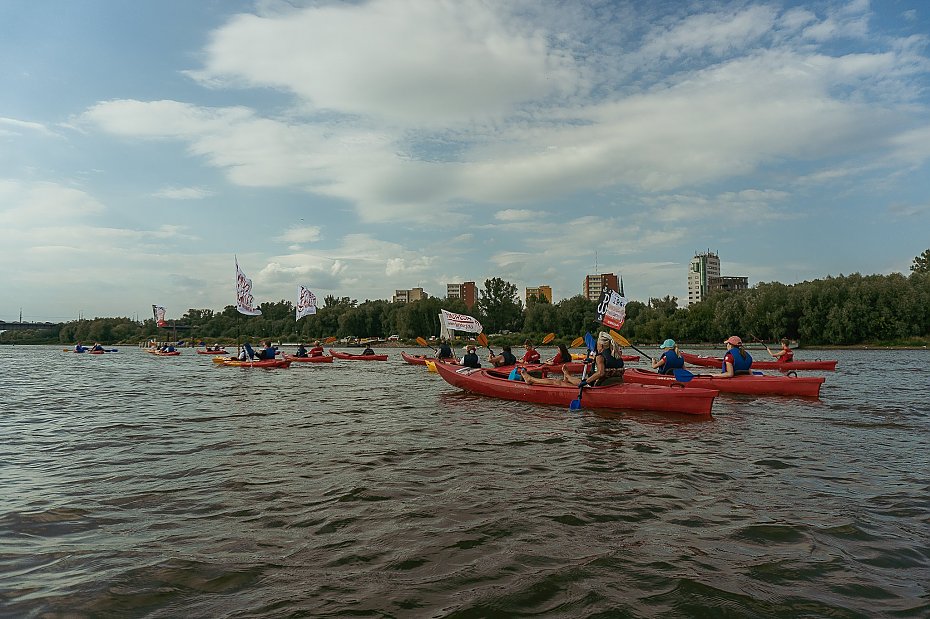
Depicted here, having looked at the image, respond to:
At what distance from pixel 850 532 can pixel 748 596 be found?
6.12 ft

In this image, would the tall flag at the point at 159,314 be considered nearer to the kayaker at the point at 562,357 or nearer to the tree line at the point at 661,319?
the tree line at the point at 661,319

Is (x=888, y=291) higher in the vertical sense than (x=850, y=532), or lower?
higher

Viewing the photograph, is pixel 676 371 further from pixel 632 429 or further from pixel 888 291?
pixel 888 291

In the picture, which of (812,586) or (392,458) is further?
(392,458)

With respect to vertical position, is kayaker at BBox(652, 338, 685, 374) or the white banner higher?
the white banner

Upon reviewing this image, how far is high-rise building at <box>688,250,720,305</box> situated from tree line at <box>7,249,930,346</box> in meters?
76.6

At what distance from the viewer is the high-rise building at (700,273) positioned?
558 feet

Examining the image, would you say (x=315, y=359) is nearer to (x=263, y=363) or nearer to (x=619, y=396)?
(x=263, y=363)

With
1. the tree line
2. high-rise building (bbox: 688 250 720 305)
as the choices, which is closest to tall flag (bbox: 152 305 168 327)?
the tree line

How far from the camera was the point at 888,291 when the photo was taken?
57.7m

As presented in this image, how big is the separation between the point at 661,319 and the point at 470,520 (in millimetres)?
73895

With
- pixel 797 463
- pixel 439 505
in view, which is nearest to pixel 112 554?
pixel 439 505

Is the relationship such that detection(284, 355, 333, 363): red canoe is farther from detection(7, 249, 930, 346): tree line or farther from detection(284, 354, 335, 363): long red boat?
detection(7, 249, 930, 346): tree line

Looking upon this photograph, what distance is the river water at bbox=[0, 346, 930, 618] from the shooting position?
3711 mm
